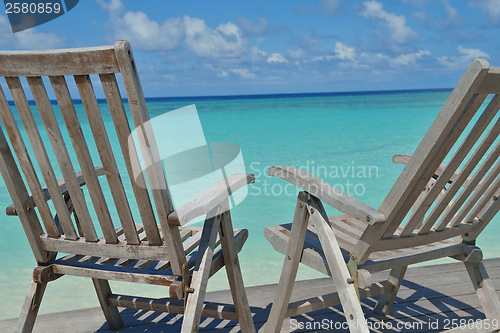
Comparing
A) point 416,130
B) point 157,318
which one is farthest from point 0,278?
point 416,130

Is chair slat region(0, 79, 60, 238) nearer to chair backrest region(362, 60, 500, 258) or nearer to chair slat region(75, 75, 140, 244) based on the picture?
chair slat region(75, 75, 140, 244)

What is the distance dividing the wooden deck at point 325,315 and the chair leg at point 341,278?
717mm

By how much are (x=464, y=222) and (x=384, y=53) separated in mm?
54499

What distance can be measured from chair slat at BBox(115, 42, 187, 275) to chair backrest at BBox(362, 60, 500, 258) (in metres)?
0.65

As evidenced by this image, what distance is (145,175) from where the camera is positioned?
3.81ft

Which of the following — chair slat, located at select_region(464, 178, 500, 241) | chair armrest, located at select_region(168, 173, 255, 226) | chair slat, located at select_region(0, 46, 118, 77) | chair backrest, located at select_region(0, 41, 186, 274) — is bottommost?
chair slat, located at select_region(464, 178, 500, 241)

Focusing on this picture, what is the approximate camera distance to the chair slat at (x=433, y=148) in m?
1.10

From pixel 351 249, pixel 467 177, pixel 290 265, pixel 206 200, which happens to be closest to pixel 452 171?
pixel 467 177

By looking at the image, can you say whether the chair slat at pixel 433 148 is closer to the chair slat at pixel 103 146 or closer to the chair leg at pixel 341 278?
the chair leg at pixel 341 278

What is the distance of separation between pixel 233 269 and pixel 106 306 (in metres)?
0.76

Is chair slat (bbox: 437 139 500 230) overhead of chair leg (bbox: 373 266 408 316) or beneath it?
overhead

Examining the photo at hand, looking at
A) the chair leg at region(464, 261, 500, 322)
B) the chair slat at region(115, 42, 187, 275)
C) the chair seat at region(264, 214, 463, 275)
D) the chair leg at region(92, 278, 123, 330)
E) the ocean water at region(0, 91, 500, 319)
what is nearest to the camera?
the chair slat at region(115, 42, 187, 275)

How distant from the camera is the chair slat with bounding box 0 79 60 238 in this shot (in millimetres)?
1199

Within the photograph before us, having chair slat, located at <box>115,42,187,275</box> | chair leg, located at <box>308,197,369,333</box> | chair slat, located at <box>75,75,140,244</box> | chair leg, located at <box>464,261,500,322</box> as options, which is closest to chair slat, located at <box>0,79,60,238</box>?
chair slat, located at <box>75,75,140,244</box>
